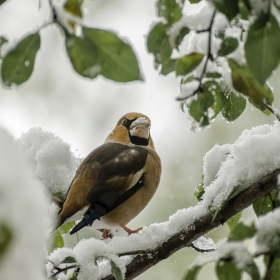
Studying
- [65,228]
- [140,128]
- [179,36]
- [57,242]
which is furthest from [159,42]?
[140,128]

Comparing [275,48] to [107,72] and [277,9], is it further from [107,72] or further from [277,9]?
[107,72]

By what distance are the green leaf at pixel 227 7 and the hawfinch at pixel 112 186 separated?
3.50ft

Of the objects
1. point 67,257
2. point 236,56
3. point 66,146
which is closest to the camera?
point 236,56

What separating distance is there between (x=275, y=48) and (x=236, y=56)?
0.42ft

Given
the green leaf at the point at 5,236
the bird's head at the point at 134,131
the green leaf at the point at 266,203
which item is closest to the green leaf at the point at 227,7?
the green leaf at the point at 5,236

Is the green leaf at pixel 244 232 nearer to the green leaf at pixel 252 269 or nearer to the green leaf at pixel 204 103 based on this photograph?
the green leaf at pixel 252 269

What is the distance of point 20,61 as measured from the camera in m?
0.68

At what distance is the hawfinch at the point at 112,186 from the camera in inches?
71.1

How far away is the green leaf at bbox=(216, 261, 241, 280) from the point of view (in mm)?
647

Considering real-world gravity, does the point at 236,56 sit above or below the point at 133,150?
above

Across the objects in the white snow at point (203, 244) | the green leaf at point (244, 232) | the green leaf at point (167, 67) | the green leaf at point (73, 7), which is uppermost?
the green leaf at point (73, 7)

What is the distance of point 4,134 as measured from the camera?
38cm

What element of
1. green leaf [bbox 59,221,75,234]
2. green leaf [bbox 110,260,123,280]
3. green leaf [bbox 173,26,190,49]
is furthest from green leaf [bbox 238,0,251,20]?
green leaf [bbox 59,221,75,234]

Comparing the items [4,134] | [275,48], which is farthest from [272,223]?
[4,134]
